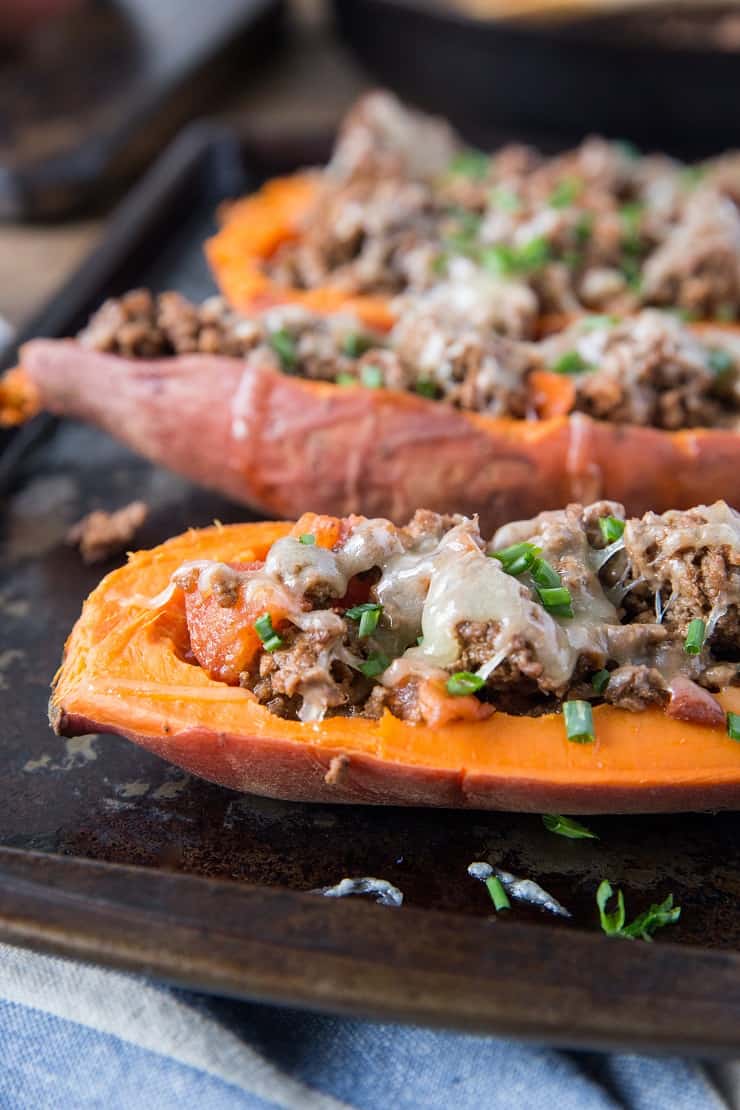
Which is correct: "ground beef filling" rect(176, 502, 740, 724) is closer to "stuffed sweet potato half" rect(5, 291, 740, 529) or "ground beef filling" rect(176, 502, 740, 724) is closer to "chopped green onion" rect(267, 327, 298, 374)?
"stuffed sweet potato half" rect(5, 291, 740, 529)

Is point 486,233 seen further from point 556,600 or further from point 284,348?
point 556,600

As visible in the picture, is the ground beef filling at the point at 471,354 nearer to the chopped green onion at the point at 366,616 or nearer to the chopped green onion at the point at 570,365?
the chopped green onion at the point at 570,365

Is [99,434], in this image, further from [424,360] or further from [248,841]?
[248,841]

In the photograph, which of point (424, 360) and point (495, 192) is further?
point (495, 192)

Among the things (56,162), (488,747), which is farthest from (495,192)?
(488,747)

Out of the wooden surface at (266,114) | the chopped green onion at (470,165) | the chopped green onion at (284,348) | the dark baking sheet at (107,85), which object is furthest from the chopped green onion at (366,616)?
the dark baking sheet at (107,85)

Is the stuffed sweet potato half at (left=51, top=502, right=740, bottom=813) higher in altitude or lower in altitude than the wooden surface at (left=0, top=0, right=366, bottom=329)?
higher

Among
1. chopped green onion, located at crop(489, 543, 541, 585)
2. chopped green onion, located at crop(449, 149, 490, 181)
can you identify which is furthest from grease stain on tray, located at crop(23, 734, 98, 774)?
chopped green onion, located at crop(449, 149, 490, 181)
